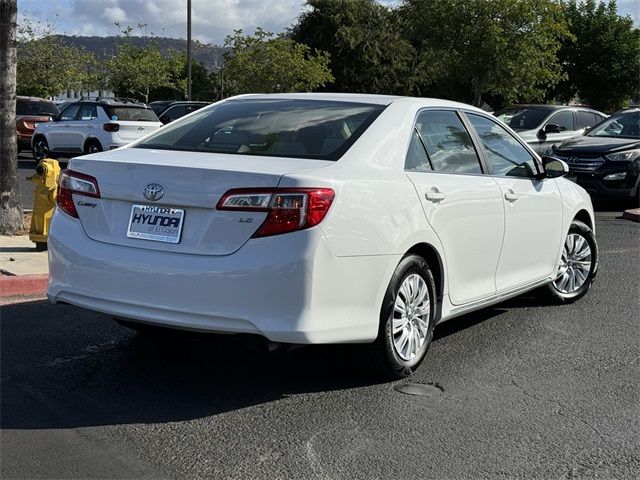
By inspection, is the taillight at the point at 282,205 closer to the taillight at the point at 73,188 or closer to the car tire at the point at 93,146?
the taillight at the point at 73,188

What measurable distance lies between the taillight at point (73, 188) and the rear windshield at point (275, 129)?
0.52m

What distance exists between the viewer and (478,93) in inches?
1077

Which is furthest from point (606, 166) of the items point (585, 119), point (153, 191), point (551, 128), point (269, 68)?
point (269, 68)

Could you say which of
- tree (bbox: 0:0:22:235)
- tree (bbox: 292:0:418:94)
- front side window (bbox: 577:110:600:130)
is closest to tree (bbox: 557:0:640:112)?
tree (bbox: 292:0:418:94)

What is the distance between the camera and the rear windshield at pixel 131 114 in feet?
65.4

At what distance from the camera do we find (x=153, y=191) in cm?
457

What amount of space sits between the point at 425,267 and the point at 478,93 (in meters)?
23.1

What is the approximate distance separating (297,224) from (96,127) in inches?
655

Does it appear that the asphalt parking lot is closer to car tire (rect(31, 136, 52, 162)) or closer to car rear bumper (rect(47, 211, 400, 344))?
car rear bumper (rect(47, 211, 400, 344))

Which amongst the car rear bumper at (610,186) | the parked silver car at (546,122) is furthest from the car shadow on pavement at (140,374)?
the parked silver car at (546,122)

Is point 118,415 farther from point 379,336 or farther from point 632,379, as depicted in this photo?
point 632,379

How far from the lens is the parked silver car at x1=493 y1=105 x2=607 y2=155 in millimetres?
17109

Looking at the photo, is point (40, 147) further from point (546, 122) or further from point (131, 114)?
point (546, 122)

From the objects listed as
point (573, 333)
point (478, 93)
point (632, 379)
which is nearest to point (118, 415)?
point (632, 379)
